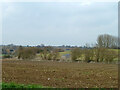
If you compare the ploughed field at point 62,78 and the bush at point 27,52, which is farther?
the bush at point 27,52

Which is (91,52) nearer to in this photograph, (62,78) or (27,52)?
(27,52)

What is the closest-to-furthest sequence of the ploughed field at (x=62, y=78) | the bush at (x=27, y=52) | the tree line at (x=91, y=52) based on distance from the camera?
the ploughed field at (x=62, y=78)
the tree line at (x=91, y=52)
the bush at (x=27, y=52)

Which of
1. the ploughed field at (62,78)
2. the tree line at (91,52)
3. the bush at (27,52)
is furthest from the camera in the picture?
the bush at (27,52)

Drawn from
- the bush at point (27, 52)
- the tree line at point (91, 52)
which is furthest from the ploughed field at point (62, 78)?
the bush at point (27, 52)

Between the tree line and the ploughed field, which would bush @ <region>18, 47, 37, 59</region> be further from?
the ploughed field

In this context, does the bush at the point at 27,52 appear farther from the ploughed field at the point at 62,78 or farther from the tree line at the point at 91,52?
the ploughed field at the point at 62,78

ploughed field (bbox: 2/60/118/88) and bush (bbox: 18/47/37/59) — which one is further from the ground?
bush (bbox: 18/47/37/59)

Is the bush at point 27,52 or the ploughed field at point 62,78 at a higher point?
the bush at point 27,52

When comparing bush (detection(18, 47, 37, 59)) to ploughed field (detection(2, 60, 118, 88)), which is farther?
bush (detection(18, 47, 37, 59))

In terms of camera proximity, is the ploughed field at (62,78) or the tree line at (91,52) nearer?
the ploughed field at (62,78)

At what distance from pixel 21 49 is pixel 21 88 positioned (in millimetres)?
37487

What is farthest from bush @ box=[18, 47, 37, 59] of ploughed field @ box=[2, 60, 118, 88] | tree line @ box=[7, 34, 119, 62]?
ploughed field @ box=[2, 60, 118, 88]

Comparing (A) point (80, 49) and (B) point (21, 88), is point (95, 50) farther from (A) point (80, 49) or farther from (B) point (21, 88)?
(B) point (21, 88)

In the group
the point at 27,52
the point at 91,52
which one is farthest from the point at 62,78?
the point at 27,52
